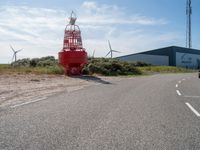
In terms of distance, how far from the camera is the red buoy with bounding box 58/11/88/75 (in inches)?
1190

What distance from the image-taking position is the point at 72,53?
3012 centimetres

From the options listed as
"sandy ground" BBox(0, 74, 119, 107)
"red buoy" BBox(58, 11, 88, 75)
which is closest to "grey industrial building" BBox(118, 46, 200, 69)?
"red buoy" BBox(58, 11, 88, 75)

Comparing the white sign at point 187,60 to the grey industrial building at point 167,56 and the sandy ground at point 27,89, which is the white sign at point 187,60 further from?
the sandy ground at point 27,89

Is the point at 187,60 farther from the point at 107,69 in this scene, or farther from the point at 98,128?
the point at 98,128

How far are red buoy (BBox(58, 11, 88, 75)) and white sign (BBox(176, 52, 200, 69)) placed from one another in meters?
69.6

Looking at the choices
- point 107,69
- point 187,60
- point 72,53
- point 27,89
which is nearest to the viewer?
point 27,89

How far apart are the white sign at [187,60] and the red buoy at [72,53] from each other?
69.6m

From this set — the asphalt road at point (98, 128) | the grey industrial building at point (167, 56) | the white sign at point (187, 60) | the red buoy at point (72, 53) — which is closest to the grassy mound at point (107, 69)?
the red buoy at point (72, 53)

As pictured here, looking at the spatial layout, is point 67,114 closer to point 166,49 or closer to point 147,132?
point 147,132

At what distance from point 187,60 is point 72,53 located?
79.0 meters

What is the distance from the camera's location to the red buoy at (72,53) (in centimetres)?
3023

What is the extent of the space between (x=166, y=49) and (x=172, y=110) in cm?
8725

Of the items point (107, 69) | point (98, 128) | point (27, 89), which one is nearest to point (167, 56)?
point (107, 69)

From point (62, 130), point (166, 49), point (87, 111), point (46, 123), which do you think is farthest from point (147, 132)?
point (166, 49)
